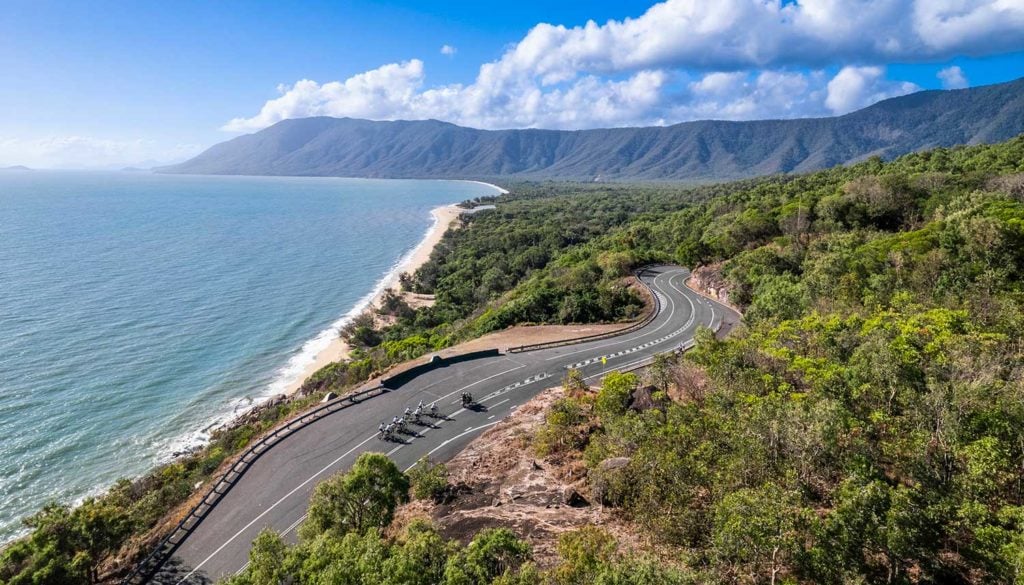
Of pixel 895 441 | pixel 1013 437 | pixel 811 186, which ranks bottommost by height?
pixel 895 441

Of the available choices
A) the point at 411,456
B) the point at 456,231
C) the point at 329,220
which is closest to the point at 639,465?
the point at 411,456

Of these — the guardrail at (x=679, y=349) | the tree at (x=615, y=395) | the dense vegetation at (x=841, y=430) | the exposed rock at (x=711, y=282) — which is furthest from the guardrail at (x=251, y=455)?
the exposed rock at (x=711, y=282)

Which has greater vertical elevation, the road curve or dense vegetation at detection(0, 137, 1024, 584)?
dense vegetation at detection(0, 137, 1024, 584)

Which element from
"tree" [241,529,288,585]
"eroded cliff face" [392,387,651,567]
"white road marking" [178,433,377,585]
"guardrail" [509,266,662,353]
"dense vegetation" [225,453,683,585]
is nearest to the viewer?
"dense vegetation" [225,453,683,585]

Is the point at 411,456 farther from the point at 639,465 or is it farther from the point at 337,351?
the point at 337,351

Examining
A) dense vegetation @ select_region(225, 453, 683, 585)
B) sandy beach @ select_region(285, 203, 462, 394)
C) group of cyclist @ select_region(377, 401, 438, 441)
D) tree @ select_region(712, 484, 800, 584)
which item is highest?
tree @ select_region(712, 484, 800, 584)

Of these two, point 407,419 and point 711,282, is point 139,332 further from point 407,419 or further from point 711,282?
point 711,282

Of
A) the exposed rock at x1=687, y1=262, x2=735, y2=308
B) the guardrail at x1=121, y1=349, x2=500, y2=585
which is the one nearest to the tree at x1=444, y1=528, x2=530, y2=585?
the guardrail at x1=121, y1=349, x2=500, y2=585

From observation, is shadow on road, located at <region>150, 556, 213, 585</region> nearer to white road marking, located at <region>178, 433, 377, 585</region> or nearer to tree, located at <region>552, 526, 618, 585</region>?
white road marking, located at <region>178, 433, 377, 585</region>
